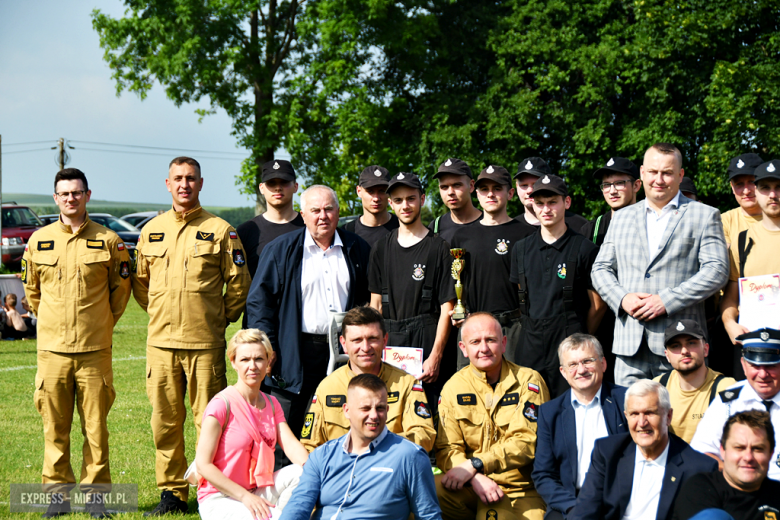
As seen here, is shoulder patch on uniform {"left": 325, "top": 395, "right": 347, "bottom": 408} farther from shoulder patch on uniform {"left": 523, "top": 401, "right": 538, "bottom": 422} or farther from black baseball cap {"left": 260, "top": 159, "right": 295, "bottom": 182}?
black baseball cap {"left": 260, "top": 159, "right": 295, "bottom": 182}

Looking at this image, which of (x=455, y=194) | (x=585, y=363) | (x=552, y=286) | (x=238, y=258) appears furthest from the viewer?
(x=455, y=194)

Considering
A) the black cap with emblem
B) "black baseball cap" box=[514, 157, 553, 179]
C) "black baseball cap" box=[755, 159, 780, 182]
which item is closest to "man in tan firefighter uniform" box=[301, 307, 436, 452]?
the black cap with emblem

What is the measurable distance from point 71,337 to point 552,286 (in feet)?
12.4

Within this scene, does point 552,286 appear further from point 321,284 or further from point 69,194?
point 69,194

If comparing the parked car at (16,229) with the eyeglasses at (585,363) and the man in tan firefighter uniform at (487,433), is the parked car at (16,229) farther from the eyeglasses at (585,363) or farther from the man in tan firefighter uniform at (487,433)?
the eyeglasses at (585,363)

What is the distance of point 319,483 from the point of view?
4.41 m

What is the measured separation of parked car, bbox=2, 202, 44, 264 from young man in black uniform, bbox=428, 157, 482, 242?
20096 mm

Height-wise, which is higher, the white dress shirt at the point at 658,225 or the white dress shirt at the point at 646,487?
the white dress shirt at the point at 658,225

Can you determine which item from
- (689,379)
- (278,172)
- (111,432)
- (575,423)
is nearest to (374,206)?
(278,172)

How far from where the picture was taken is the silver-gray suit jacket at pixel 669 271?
5.08 m

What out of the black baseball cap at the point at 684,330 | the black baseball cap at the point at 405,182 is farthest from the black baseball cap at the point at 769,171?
the black baseball cap at the point at 405,182

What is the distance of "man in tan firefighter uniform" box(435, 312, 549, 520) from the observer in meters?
4.99

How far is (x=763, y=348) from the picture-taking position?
4.50m

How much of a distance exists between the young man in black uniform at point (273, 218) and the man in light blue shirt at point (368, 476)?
8.48 ft
